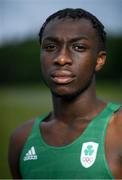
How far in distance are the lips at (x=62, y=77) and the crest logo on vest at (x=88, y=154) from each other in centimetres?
37

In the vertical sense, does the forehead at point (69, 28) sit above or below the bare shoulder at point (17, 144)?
above

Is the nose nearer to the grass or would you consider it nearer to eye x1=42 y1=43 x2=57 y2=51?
eye x1=42 y1=43 x2=57 y2=51

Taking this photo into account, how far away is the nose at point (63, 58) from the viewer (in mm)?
3393

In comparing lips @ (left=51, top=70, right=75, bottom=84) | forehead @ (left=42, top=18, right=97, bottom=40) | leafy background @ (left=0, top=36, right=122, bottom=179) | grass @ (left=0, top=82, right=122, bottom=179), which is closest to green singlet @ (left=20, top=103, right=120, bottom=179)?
lips @ (left=51, top=70, right=75, bottom=84)

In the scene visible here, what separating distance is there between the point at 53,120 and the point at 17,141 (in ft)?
0.87

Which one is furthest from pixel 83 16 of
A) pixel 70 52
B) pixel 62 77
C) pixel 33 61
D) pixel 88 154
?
pixel 33 61

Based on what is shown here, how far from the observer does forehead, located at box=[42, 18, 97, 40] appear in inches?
136

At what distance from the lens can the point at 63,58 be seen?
3402 millimetres

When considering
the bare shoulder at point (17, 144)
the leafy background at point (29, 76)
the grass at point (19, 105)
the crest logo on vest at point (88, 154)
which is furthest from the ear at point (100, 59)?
the leafy background at point (29, 76)

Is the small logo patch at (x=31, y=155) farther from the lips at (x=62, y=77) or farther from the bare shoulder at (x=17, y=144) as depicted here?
the lips at (x=62, y=77)

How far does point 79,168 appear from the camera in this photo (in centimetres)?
340

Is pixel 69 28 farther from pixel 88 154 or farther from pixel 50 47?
pixel 88 154

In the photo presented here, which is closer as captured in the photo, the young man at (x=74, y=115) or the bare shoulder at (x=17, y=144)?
the young man at (x=74, y=115)

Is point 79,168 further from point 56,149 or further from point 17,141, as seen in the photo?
point 17,141
